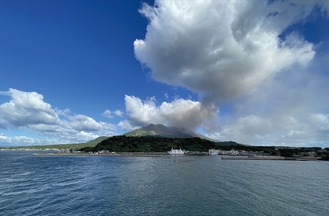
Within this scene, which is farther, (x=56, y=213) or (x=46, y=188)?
(x=46, y=188)

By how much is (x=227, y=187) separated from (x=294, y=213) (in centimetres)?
2584

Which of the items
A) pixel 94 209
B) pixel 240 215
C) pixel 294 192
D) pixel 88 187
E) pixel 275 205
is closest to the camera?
pixel 240 215

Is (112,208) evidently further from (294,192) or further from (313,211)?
(294,192)

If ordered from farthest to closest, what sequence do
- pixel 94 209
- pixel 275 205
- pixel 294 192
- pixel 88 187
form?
pixel 88 187, pixel 294 192, pixel 275 205, pixel 94 209

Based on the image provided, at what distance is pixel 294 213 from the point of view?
4378cm

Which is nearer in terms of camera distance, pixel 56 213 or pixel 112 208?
pixel 56 213

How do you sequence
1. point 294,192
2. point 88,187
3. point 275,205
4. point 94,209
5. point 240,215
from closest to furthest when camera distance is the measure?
point 240,215, point 94,209, point 275,205, point 294,192, point 88,187

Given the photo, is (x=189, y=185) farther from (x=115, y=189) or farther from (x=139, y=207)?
(x=139, y=207)

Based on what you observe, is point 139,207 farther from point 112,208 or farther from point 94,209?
point 94,209

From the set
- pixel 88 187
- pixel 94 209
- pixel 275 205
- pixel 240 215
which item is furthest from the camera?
pixel 88 187

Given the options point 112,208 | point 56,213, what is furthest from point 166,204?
point 56,213

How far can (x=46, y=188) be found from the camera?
64812mm

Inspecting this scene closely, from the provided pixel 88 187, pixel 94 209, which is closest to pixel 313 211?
pixel 94 209

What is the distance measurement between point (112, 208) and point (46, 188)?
29409 mm
